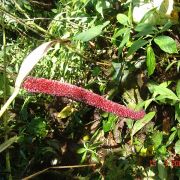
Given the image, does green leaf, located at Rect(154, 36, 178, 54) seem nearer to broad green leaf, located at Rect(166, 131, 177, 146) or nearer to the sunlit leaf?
broad green leaf, located at Rect(166, 131, 177, 146)

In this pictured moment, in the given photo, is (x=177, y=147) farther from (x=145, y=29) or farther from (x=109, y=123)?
(x=145, y=29)

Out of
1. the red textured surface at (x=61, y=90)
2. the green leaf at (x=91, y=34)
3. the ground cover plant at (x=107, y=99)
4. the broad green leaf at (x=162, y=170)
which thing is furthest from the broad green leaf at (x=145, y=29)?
the broad green leaf at (x=162, y=170)

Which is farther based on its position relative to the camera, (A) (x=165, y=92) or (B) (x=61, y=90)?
(A) (x=165, y=92)

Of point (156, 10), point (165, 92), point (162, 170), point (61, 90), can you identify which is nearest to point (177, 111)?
point (165, 92)

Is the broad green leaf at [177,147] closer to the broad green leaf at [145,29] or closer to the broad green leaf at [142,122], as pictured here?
the broad green leaf at [142,122]

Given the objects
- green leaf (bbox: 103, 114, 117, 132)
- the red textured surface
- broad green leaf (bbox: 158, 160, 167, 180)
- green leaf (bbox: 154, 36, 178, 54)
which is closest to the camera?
the red textured surface

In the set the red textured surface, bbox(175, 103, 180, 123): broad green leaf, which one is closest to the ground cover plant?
bbox(175, 103, 180, 123): broad green leaf

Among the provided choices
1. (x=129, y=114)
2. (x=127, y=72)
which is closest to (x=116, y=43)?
(x=127, y=72)

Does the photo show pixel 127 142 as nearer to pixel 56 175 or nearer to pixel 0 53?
pixel 56 175
